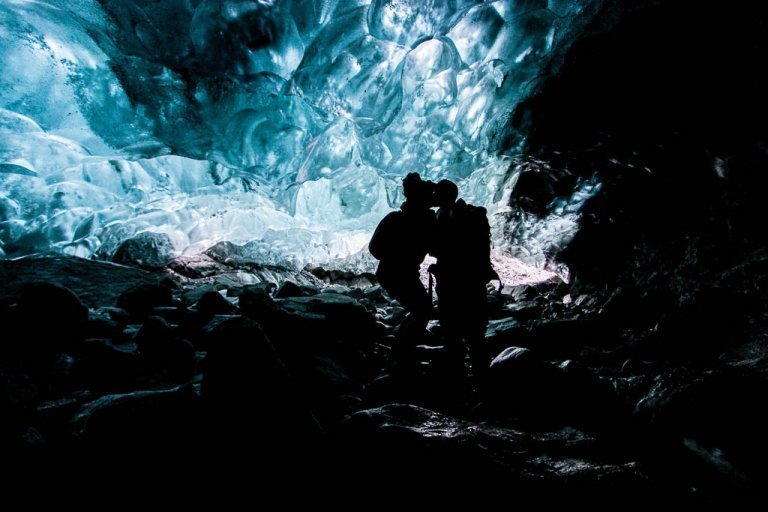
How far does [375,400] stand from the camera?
86.0 inches

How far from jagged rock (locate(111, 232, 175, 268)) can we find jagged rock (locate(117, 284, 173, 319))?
1169cm

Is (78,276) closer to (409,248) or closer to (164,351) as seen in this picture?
(164,351)

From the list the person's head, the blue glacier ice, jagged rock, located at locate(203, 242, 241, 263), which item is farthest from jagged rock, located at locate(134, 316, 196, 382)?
jagged rock, located at locate(203, 242, 241, 263)

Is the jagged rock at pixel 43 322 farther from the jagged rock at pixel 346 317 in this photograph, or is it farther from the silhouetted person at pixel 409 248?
the silhouetted person at pixel 409 248

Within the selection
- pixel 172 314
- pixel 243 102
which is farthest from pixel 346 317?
pixel 243 102

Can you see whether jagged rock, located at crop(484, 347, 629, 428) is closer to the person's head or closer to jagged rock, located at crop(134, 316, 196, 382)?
the person's head

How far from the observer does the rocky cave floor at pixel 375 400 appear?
1146mm

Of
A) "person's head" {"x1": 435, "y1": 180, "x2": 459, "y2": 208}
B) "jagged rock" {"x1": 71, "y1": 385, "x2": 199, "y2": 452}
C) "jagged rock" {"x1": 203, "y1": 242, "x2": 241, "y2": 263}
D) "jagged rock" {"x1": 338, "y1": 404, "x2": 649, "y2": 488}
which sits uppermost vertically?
"jagged rock" {"x1": 203, "y1": 242, "x2": 241, "y2": 263}

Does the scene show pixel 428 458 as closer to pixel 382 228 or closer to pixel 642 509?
pixel 642 509

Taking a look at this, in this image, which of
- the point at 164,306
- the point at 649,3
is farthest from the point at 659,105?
the point at 164,306

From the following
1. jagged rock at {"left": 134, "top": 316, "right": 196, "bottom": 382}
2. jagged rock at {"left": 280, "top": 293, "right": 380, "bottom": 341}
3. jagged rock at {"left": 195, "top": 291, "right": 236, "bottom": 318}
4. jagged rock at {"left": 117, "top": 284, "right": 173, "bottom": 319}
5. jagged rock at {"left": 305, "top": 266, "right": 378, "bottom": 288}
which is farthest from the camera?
jagged rock at {"left": 305, "top": 266, "right": 378, "bottom": 288}

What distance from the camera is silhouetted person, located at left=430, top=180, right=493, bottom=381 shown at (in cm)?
274

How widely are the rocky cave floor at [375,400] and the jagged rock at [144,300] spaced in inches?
13.6

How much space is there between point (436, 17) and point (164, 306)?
304 inches
